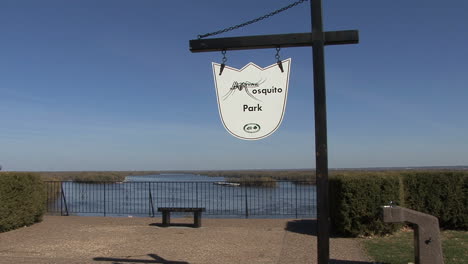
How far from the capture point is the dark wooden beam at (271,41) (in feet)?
15.6

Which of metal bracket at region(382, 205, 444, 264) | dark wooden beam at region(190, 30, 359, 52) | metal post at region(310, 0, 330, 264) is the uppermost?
dark wooden beam at region(190, 30, 359, 52)

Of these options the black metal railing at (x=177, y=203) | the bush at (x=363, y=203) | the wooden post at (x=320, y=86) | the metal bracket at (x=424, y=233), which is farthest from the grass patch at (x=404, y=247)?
the black metal railing at (x=177, y=203)

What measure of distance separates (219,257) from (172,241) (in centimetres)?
193

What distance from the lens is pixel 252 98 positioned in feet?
15.8

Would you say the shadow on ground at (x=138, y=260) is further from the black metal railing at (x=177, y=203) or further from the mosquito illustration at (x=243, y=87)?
the black metal railing at (x=177, y=203)

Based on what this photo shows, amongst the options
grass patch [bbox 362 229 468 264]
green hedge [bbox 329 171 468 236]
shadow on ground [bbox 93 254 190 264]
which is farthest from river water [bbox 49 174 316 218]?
grass patch [bbox 362 229 468 264]

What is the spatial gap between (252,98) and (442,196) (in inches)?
283

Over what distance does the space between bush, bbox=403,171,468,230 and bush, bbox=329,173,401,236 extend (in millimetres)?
933

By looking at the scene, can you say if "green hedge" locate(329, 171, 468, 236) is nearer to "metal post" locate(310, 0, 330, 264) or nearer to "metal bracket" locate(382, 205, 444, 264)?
"metal bracket" locate(382, 205, 444, 264)

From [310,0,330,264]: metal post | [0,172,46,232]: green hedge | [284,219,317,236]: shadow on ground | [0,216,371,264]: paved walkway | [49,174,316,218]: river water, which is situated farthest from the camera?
[49,174,316,218]: river water

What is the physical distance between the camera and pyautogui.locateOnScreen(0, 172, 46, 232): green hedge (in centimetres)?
1028

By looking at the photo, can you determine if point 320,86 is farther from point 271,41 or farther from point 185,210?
point 185,210

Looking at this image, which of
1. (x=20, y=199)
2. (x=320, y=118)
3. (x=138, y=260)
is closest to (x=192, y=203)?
(x=20, y=199)

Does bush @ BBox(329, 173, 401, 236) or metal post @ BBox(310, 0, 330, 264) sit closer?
metal post @ BBox(310, 0, 330, 264)
